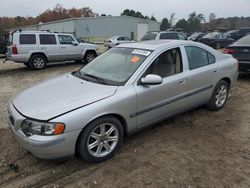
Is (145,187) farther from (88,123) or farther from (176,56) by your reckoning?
(176,56)

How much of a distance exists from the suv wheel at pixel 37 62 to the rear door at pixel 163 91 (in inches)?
327

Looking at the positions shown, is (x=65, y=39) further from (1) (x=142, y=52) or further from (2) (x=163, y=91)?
(2) (x=163, y=91)

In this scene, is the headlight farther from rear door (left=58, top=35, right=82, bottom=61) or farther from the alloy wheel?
rear door (left=58, top=35, right=82, bottom=61)

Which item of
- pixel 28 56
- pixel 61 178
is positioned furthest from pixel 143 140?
pixel 28 56

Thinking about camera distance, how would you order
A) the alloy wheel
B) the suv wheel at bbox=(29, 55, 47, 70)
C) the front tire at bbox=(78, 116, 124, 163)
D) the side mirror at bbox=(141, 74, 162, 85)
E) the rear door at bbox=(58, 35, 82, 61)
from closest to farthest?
the front tire at bbox=(78, 116, 124, 163)
the alloy wheel
the side mirror at bbox=(141, 74, 162, 85)
the suv wheel at bbox=(29, 55, 47, 70)
the rear door at bbox=(58, 35, 82, 61)

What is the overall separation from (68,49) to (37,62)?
5.37 feet

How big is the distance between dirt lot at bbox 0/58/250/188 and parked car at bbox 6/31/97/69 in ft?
22.0

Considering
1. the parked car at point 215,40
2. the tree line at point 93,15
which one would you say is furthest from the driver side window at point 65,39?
the tree line at point 93,15

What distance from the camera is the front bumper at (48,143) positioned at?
285cm

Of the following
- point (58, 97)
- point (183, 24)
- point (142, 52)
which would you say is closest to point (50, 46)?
point (142, 52)

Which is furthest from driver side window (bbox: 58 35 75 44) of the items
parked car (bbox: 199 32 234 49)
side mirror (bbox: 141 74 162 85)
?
parked car (bbox: 199 32 234 49)

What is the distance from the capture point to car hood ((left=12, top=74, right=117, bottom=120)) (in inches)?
117

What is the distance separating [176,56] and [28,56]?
8297mm

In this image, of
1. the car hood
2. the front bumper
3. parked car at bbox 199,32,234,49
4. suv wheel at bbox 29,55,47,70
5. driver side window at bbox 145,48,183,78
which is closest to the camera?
the front bumper
